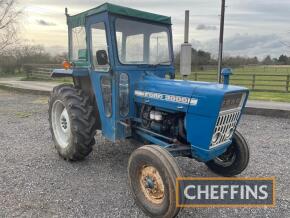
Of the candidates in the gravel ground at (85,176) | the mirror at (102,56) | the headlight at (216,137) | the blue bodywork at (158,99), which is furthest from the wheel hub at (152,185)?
the mirror at (102,56)

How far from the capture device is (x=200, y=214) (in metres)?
3.43

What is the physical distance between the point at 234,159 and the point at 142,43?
2224 mm

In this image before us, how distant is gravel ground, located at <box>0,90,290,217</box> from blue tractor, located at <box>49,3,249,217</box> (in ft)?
1.03

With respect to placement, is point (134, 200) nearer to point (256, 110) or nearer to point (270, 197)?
point (270, 197)

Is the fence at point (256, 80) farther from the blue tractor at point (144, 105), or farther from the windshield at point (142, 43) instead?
the blue tractor at point (144, 105)

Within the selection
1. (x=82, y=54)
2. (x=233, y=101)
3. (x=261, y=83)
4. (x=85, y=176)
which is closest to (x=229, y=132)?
(x=233, y=101)

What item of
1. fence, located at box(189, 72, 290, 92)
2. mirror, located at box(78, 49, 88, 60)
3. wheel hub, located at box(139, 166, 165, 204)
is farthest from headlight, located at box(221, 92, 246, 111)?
fence, located at box(189, 72, 290, 92)

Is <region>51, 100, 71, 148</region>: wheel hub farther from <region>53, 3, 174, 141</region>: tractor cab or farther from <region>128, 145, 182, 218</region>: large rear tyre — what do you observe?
<region>128, 145, 182, 218</region>: large rear tyre

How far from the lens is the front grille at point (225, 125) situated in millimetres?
3567

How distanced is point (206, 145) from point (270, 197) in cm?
114

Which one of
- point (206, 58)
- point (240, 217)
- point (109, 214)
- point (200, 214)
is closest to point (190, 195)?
point (200, 214)

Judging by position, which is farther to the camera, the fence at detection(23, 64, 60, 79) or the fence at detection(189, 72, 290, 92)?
the fence at detection(23, 64, 60, 79)

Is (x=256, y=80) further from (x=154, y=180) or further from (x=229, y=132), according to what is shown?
(x=154, y=180)

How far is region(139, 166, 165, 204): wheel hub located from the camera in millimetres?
3369
